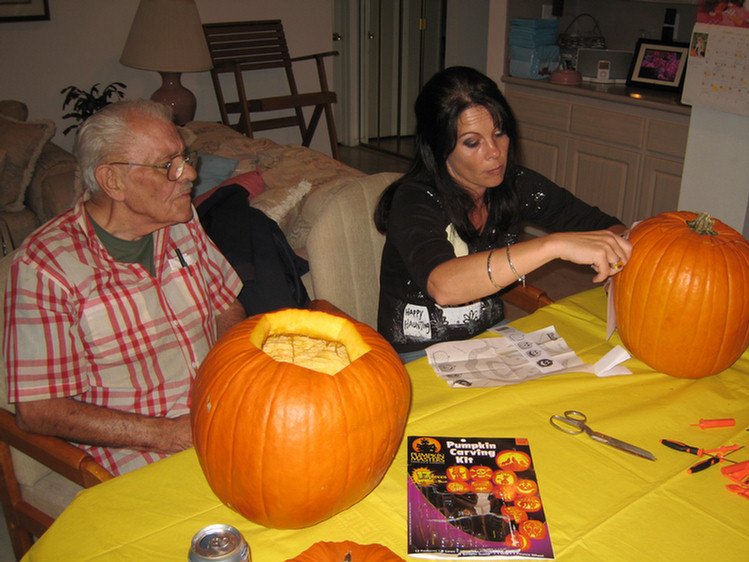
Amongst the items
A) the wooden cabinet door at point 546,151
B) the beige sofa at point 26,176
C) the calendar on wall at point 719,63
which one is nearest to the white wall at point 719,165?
the calendar on wall at point 719,63

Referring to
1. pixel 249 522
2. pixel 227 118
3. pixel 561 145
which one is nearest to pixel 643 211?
pixel 561 145

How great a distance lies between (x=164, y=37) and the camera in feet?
12.0

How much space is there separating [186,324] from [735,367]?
3.74ft

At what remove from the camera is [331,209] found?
1629 millimetres

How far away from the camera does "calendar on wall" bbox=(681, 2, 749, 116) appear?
9.13ft

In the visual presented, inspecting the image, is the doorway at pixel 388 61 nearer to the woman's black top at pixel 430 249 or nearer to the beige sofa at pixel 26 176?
the beige sofa at pixel 26 176

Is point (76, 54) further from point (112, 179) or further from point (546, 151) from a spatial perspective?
point (112, 179)

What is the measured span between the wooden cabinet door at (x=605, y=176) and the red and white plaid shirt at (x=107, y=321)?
110 inches

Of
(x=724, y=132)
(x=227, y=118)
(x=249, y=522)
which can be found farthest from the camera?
(x=227, y=118)

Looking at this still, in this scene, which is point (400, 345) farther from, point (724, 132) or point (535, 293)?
point (724, 132)

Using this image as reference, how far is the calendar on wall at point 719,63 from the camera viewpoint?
2783mm

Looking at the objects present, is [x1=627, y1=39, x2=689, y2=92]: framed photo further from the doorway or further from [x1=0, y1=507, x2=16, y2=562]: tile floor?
[x1=0, y1=507, x2=16, y2=562]: tile floor

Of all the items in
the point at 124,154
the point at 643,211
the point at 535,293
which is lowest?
the point at 643,211

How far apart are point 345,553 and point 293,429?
0.16 meters
